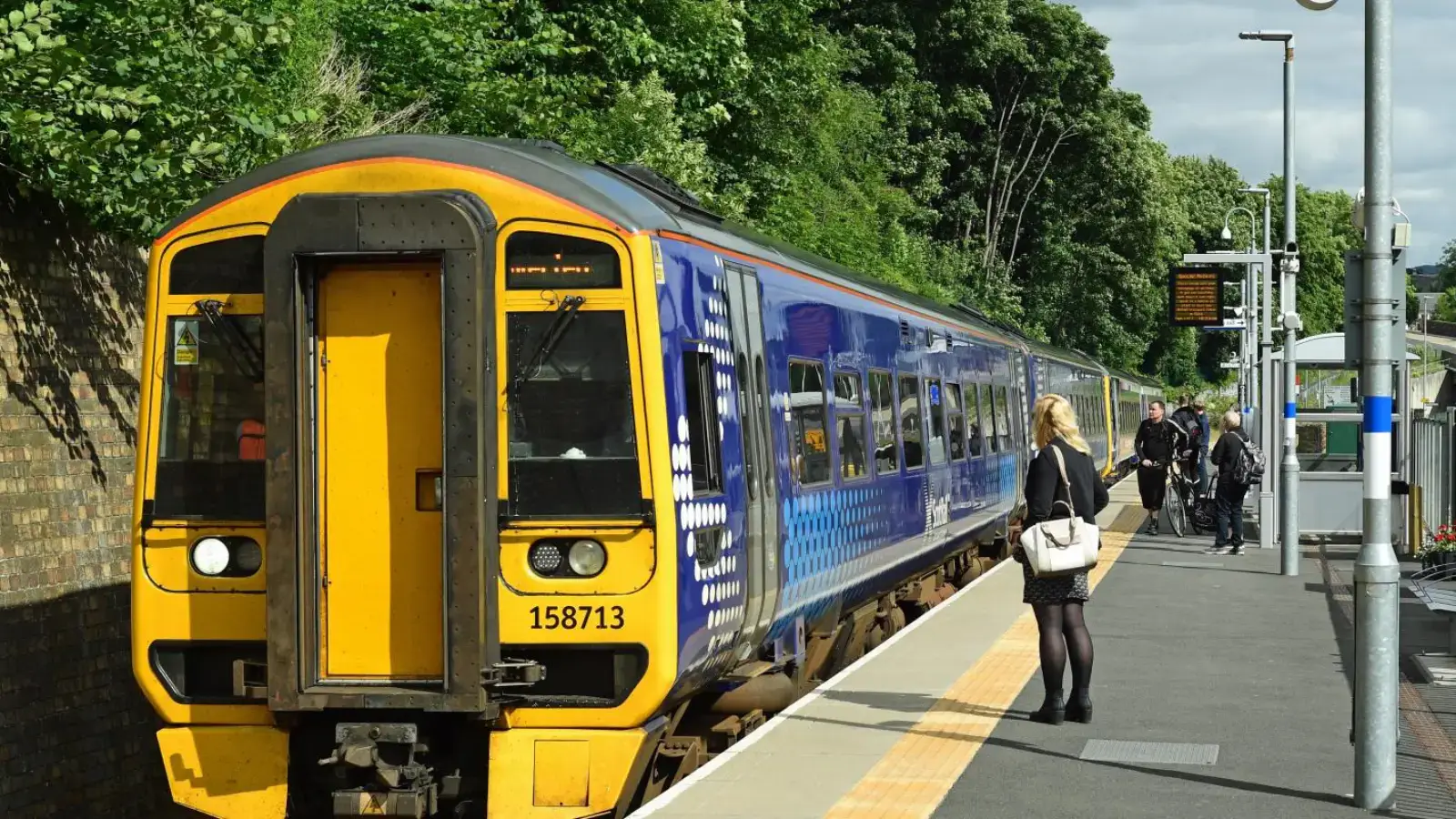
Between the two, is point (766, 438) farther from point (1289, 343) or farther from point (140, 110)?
point (1289, 343)

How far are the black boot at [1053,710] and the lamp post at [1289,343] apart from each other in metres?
10.1

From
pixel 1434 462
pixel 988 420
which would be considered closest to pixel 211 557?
pixel 988 420

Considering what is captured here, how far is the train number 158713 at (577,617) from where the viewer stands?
7586 millimetres

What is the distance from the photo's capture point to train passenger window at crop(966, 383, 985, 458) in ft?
63.6

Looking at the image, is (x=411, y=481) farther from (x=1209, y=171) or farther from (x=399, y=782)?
(x=1209, y=171)

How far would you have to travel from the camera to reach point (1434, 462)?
2025 cm

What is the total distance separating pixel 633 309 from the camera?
7738 millimetres

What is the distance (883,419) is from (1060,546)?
429cm

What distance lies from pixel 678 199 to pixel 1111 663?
16.9ft

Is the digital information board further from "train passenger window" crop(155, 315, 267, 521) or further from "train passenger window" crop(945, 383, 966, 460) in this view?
"train passenger window" crop(155, 315, 267, 521)

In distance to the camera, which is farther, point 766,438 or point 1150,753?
point 766,438

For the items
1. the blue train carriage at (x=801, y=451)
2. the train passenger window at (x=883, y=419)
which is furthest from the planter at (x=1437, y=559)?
the train passenger window at (x=883, y=419)

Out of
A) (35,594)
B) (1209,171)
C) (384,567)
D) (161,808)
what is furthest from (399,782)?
(1209,171)

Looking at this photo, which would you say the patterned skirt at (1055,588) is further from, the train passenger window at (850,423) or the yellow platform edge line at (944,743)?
the train passenger window at (850,423)
